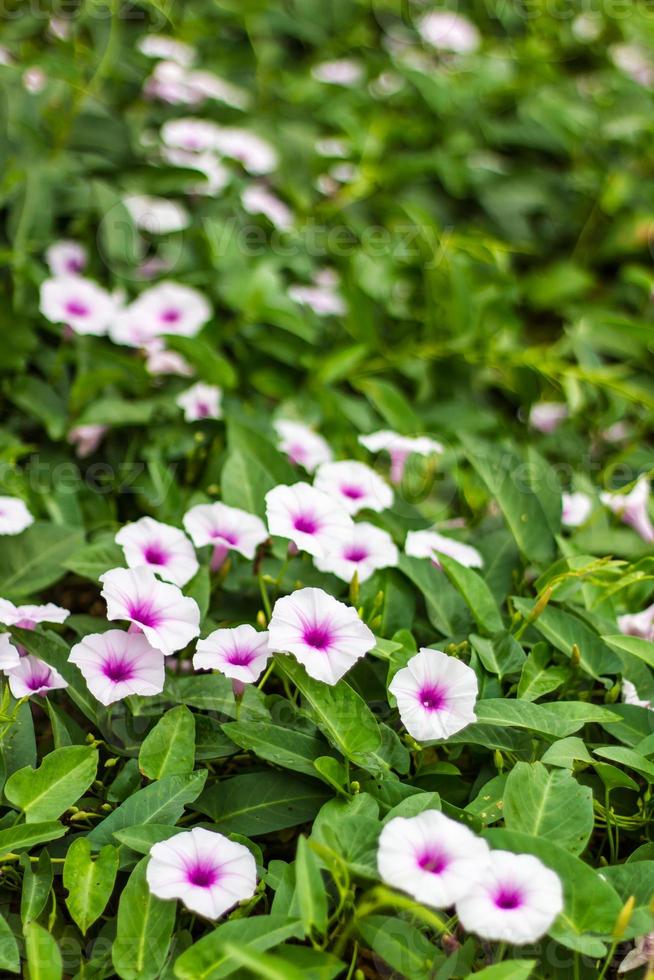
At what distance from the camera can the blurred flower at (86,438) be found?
65.7 inches

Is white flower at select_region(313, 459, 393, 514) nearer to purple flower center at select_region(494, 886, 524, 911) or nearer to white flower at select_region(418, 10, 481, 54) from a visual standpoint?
purple flower center at select_region(494, 886, 524, 911)

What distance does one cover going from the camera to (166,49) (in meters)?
2.19

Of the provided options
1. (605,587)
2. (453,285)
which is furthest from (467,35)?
(605,587)

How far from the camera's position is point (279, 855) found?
1.20m

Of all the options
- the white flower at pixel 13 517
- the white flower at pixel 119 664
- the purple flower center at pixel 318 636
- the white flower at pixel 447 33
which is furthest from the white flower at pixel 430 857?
the white flower at pixel 447 33

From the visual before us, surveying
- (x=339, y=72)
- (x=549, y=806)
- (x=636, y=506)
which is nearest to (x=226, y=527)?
(x=549, y=806)

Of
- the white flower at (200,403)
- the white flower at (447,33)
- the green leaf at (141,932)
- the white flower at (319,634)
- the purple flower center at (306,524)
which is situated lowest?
the white flower at (200,403)

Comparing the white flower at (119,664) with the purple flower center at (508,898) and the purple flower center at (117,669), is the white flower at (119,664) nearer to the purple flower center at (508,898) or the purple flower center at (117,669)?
the purple flower center at (117,669)

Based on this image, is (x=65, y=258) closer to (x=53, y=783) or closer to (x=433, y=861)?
(x=53, y=783)

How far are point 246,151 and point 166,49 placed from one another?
1.04 feet

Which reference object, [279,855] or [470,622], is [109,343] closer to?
[470,622]

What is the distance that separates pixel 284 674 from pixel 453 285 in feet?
3.53

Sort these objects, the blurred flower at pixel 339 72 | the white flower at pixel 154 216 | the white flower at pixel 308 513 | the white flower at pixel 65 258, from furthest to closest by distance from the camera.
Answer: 1. the blurred flower at pixel 339 72
2. the white flower at pixel 154 216
3. the white flower at pixel 65 258
4. the white flower at pixel 308 513

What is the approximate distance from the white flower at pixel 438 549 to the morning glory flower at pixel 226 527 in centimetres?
22
